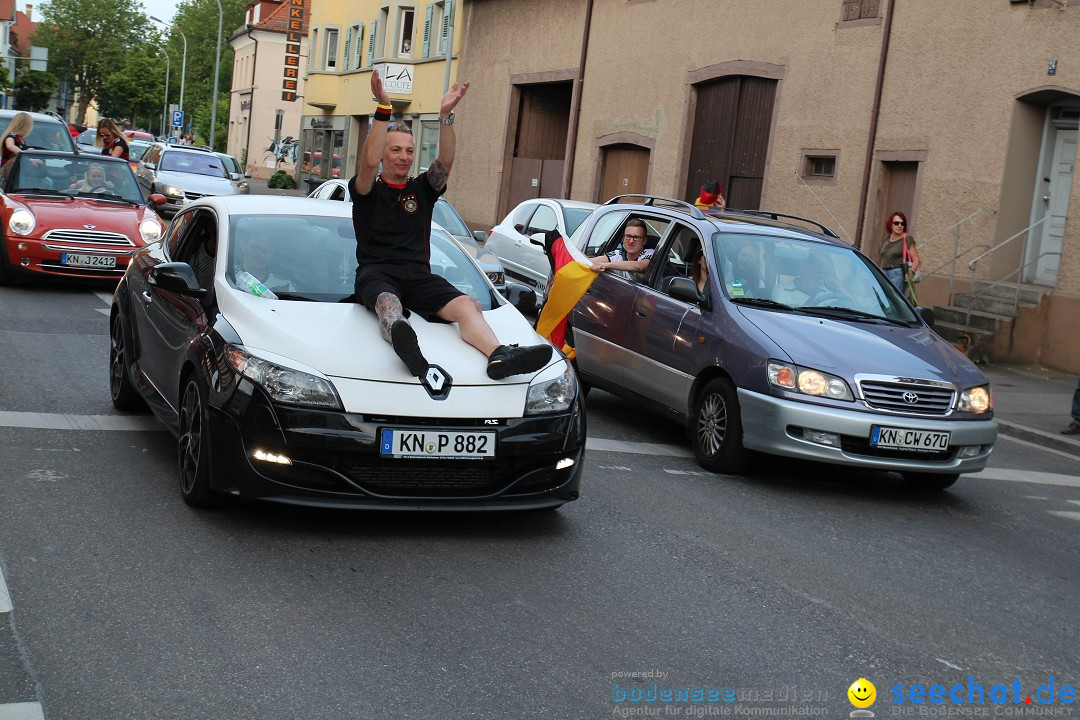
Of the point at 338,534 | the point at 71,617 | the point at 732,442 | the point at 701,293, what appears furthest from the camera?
the point at 701,293

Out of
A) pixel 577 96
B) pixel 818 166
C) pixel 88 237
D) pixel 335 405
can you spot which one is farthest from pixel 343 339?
pixel 577 96

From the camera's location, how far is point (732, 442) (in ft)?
27.0

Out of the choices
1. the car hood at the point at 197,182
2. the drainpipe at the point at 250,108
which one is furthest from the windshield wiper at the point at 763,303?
the drainpipe at the point at 250,108

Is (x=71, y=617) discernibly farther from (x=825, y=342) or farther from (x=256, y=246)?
(x=825, y=342)

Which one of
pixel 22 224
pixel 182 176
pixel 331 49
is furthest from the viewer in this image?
pixel 331 49

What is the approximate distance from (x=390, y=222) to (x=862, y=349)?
322 centimetres

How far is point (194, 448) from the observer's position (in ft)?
20.3

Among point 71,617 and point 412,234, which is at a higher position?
point 412,234

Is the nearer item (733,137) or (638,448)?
(638,448)

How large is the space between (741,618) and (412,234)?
2.75 meters

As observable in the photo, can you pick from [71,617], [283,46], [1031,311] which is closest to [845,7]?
[1031,311]

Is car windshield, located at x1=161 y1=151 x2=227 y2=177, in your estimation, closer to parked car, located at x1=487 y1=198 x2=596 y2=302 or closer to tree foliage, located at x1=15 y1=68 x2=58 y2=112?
parked car, located at x1=487 y1=198 x2=596 y2=302

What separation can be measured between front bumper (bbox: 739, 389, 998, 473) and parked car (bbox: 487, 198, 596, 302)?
28.7ft

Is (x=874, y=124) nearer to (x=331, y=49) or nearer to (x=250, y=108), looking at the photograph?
(x=331, y=49)
